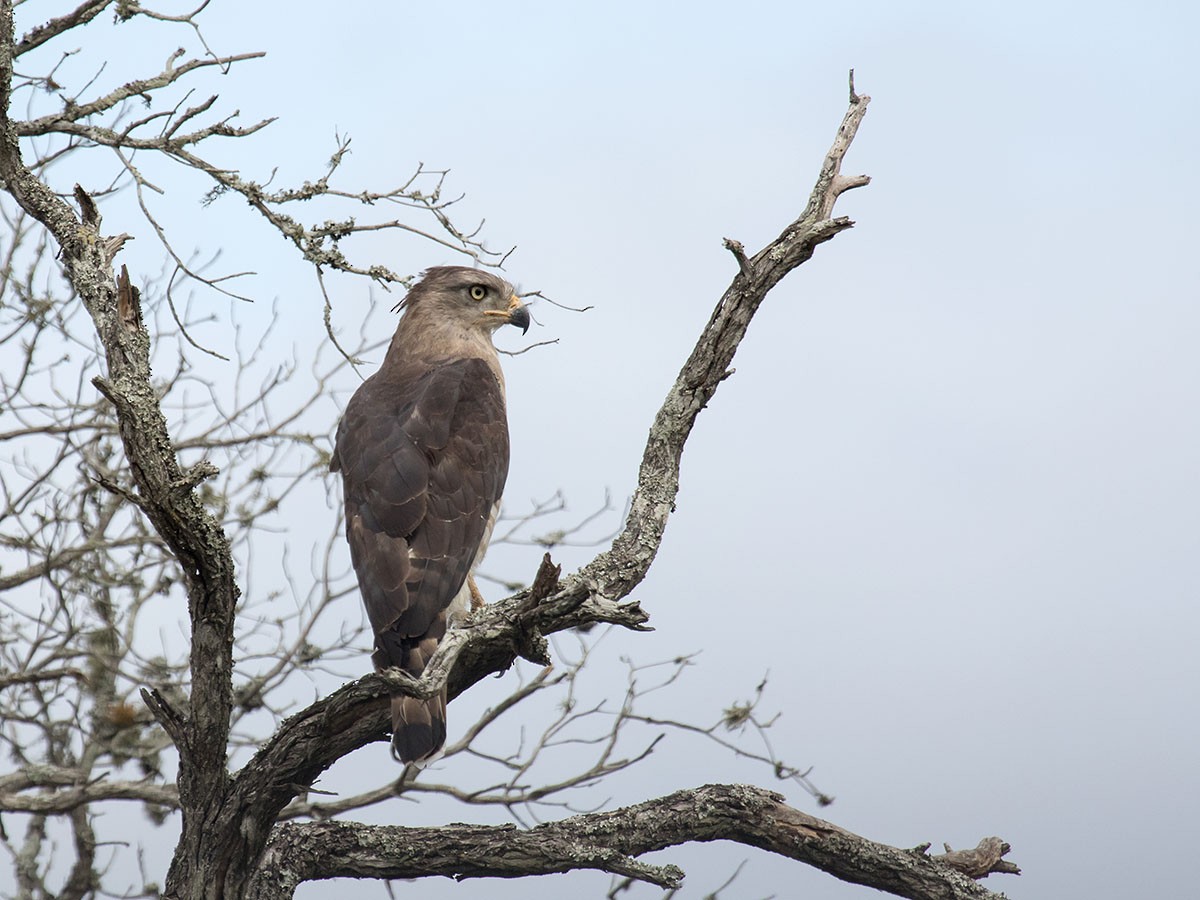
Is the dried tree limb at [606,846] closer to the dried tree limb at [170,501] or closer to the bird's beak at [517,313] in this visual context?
the dried tree limb at [170,501]

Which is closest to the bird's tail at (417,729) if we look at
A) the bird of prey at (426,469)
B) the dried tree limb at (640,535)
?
the bird of prey at (426,469)

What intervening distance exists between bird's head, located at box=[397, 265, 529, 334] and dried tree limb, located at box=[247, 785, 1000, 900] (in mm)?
2850

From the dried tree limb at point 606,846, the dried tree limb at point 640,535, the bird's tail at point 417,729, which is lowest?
the dried tree limb at point 606,846

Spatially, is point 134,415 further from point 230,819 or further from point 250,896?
point 250,896

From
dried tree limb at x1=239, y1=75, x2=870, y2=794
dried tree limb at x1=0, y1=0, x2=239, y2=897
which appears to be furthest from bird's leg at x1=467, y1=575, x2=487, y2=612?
dried tree limb at x1=0, y1=0, x2=239, y2=897

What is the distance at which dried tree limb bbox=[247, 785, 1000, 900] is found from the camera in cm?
531

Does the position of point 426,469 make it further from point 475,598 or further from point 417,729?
point 417,729

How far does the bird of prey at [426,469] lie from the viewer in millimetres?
5066

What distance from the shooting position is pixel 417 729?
4801 millimetres

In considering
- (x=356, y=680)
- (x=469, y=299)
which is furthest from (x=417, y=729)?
(x=469, y=299)

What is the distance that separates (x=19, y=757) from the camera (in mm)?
8000

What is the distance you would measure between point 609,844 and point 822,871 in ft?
3.08

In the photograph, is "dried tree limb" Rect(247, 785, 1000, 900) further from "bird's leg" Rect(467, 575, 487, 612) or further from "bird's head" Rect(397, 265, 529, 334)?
"bird's head" Rect(397, 265, 529, 334)

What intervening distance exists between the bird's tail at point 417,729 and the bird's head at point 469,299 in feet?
9.12
